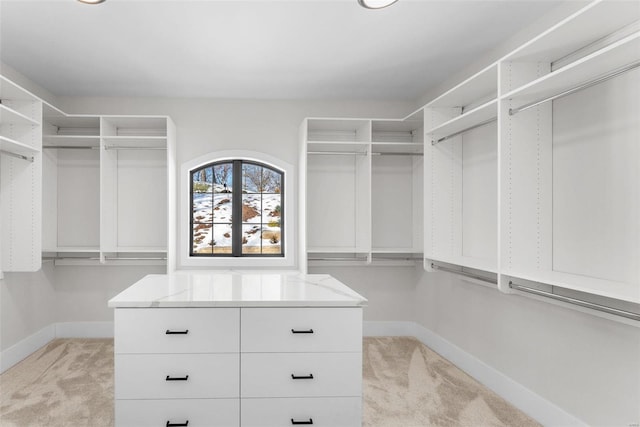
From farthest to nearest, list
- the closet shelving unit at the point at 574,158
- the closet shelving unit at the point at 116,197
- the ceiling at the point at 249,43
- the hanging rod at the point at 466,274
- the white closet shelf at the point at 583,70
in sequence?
1. the closet shelving unit at the point at 116,197
2. the hanging rod at the point at 466,274
3. the ceiling at the point at 249,43
4. the closet shelving unit at the point at 574,158
5. the white closet shelf at the point at 583,70

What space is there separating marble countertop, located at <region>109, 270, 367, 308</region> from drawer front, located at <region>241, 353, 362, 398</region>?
0.89 feet

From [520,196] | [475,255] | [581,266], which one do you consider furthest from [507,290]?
[475,255]

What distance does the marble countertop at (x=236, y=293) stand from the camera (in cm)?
208

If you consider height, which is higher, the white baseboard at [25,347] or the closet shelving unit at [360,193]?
the closet shelving unit at [360,193]

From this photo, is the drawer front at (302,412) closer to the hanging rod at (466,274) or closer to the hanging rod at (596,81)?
the hanging rod at (466,274)

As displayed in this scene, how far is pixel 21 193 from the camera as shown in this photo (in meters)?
3.49

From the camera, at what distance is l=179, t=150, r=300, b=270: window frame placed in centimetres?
454

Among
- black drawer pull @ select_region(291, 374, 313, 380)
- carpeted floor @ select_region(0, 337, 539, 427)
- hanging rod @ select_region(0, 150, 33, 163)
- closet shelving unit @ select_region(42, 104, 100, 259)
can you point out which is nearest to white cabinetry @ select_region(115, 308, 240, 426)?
black drawer pull @ select_region(291, 374, 313, 380)

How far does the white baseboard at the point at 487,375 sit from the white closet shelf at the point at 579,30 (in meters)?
2.16

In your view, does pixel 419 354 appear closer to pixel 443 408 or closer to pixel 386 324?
pixel 386 324

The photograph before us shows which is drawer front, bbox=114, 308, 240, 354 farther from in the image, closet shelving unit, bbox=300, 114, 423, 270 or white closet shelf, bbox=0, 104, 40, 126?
closet shelving unit, bbox=300, 114, 423, 270

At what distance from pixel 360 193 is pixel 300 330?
2580mm

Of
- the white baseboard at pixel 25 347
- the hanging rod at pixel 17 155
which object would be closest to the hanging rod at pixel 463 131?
the hanging rod at pixel 17 155

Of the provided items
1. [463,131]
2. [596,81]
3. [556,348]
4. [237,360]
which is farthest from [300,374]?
[463,131]
